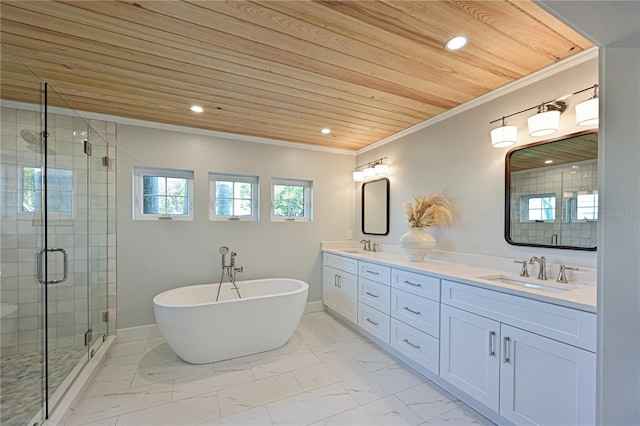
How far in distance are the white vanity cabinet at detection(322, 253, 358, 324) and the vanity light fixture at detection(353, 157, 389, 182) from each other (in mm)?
1157

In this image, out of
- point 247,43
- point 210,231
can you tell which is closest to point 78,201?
point 210,231

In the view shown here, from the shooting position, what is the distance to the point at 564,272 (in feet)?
5.82

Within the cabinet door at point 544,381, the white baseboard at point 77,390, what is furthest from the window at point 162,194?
the cabinet door at point 544,381

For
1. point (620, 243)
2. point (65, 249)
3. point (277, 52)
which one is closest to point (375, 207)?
point (277, 52)

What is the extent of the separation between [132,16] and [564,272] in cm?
301

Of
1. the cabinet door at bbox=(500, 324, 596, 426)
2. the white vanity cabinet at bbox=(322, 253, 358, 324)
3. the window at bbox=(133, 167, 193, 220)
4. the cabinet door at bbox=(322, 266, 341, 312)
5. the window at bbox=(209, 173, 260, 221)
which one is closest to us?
the cabinet door at bbox=(500, 324, 596, 426)

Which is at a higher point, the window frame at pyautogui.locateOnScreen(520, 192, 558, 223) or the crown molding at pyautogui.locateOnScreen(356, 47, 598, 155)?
the crown molding at pyautogui.locateOnScreen(356, 47, 598, 155)

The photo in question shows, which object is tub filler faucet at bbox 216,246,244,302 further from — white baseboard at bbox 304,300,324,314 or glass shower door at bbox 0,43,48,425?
glass shower door at bbox 0,43,48,425

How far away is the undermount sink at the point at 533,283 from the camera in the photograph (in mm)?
1669

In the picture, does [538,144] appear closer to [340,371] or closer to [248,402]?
[340,371]

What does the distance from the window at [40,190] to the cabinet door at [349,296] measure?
111 inches

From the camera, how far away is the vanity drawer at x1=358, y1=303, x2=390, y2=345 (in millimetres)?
2602

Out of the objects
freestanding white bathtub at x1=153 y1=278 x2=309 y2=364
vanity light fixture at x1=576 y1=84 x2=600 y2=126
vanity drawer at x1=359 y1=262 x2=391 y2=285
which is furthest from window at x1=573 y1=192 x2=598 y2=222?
freestanding white bathtub at x1=153 y1=278 x2=309 y2=364

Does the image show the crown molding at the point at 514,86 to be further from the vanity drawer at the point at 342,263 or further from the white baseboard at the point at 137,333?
the white baseboard at the point at 137,333
